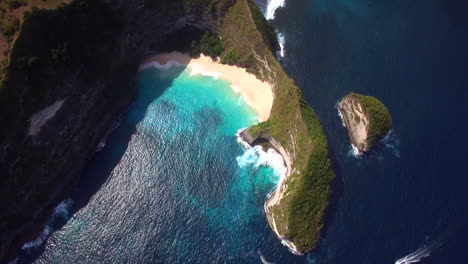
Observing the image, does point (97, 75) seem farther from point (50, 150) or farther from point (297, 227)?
point (297, 227)

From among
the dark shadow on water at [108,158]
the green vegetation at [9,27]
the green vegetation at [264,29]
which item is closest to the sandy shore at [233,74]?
the dark shadow on water at [108,158]

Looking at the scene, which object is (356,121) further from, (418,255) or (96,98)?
(96,98)

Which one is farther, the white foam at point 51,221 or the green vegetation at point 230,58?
the green vegetation at point 230,58

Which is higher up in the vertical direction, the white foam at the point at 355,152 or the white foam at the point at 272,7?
the white foam at the point at 272,7

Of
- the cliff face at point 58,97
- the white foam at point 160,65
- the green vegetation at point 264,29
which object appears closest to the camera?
the cliff face at point 58,97

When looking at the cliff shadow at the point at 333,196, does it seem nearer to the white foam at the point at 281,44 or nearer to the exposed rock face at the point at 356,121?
the exposed rock face at the point at 356,121

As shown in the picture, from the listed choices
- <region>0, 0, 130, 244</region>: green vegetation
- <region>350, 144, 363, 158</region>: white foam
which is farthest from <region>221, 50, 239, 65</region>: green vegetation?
<region>350, 144, 363, 158</region>: white foam
